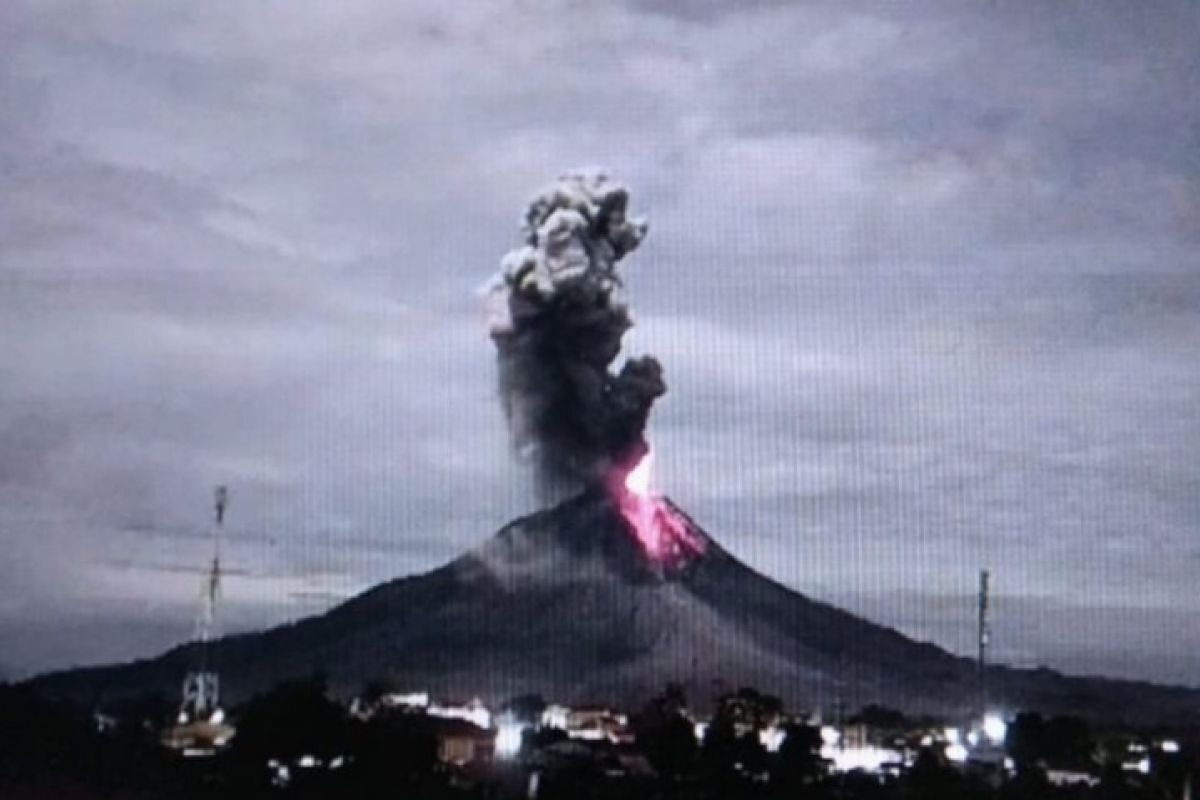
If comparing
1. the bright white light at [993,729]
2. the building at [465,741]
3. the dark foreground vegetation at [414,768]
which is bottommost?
the dark foreground vegetation at [414,768]

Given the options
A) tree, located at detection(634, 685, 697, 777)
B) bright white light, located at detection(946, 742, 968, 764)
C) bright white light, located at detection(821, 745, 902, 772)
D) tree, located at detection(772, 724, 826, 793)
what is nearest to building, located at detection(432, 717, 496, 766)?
tree, located at detection(634, 685, 697, 777)

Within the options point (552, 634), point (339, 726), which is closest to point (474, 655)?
point (552, 634)

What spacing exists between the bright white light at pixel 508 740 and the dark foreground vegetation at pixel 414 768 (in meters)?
3.33

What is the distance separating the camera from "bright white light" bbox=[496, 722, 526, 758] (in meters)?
41.2

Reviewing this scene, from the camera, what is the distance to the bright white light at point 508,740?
135 ft

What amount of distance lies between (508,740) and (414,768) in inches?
730

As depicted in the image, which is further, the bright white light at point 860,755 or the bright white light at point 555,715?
the bright white light at point 555,715

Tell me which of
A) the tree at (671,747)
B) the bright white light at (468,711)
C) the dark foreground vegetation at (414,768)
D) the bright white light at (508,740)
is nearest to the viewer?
the dark foreground vegetation at (414,768)

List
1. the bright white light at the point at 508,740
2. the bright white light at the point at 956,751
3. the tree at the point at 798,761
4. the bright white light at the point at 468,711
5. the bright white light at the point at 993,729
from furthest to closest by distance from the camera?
1. the bright white light at the point at 468,711
2. the bright white light at the point at 993,729
3. the bright white light at the point at 956,751
4. the bright white light at the point at 508,740
5. the tree at the point at 798,761

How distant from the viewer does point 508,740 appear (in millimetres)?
45812

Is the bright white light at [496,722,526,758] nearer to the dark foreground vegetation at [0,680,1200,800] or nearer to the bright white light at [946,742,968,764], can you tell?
the dark foreground vegetation at [0,680,1200,800]

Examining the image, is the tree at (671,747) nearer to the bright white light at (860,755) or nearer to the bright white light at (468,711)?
the bright white light at (860,755)

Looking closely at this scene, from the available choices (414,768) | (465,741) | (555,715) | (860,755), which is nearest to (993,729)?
(860,755)

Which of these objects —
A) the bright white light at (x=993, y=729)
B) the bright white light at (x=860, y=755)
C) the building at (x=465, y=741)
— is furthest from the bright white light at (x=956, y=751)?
the building at (x=465, y=741)
